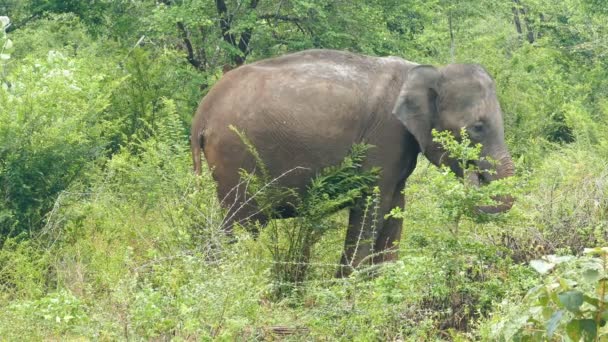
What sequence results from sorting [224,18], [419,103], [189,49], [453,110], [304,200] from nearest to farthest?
[304,200], [419,103], [453,110], [224,18], [189,49]

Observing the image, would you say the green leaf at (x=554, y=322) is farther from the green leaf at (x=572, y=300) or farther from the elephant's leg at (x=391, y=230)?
the elephant's leg at (x=391, y=230)

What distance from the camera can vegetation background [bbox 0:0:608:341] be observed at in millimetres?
6469

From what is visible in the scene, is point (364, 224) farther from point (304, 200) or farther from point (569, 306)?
point (569, 306)

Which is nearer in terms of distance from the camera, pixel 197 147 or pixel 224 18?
pixel 197 147

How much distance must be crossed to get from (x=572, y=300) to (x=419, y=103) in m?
5.21

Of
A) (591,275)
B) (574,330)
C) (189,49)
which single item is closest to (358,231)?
(574,330)

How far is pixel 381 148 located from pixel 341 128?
355 millimetres

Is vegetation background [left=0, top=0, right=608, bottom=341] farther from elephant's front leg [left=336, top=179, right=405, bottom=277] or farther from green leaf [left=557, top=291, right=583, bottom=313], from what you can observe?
elephant's front leg [left=336, top=179, right=405, bottom=277]

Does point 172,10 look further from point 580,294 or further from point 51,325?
point 580,294

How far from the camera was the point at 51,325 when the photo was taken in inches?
280

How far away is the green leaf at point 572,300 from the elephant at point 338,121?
189 inches

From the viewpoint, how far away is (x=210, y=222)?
8.00m

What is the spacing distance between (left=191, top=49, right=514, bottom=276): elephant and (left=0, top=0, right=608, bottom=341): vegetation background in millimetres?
316

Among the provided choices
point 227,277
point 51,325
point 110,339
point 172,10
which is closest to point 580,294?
point 227,277
